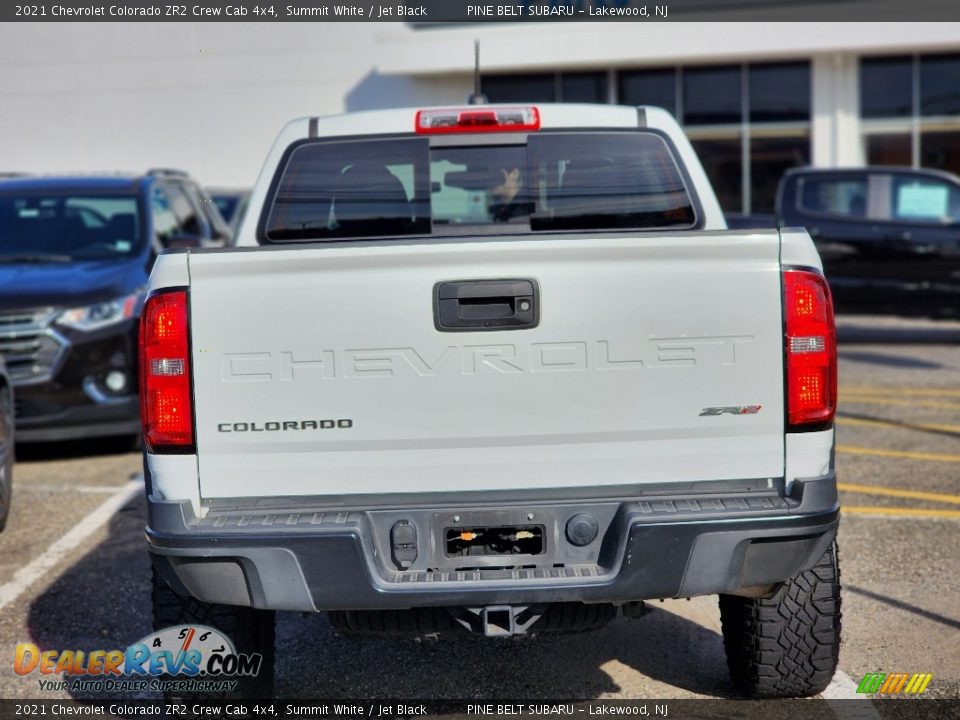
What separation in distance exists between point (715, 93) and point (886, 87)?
2.99 meters

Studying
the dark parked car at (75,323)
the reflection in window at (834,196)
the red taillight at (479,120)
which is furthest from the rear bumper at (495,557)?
the reflection in window at (834,196)

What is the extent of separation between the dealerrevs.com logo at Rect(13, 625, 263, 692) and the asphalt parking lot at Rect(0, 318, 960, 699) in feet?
0.41

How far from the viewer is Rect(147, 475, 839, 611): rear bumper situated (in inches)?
135

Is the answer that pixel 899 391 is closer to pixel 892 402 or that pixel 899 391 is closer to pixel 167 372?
pixel 892 402

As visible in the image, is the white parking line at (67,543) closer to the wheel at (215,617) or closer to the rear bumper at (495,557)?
the wheel at (215,617)

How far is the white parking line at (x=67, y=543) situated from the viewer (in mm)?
5715

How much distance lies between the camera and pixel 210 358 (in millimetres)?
3496

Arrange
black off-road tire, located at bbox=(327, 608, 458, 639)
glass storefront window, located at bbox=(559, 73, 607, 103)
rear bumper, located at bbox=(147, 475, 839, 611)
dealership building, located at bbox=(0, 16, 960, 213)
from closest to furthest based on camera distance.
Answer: rear bumper, located at bbox=(147, 475, 839, 611), black off-road tire, located at bbox=(327, 608, 458, 639), dealership building, located at bbox=(0, 16, 960, 213), glass storefront window, located at bbox=(559, 73, 607, 103)

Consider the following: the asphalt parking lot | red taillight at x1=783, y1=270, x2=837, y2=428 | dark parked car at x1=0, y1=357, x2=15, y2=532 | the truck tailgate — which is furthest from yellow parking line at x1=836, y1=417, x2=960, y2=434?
the truck tailgate

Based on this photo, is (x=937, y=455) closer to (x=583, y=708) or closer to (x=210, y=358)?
(x=583, y=708)

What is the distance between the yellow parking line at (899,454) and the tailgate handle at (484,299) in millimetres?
5408

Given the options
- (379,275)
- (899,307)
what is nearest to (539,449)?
(379,275)

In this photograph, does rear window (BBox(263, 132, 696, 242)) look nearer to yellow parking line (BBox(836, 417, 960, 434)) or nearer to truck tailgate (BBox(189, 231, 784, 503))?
truck tailgate (BBox(189, 231, 784, 503))

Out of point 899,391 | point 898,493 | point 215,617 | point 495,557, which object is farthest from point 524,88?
point 495,557
